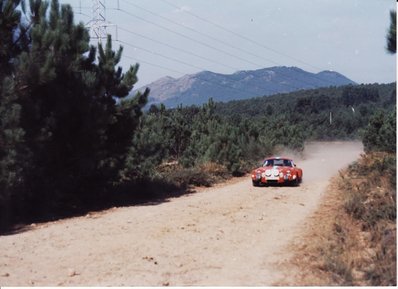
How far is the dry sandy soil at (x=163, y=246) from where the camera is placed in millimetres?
7586

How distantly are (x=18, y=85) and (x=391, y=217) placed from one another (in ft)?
29.9

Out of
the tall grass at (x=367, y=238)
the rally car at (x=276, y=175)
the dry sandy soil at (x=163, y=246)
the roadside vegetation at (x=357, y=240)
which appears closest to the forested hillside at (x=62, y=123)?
the dry sandy soil at (x=163, y=246)

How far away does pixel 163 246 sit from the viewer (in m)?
9.62

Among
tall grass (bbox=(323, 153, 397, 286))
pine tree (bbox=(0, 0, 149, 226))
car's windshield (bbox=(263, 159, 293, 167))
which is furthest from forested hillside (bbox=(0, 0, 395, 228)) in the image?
tall grass (bbox=(323, 153, 397, 286))

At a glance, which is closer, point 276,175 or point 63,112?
point 63,112

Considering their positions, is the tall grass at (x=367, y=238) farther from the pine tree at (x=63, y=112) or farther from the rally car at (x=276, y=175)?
the pine tree at (x=63, y=112)

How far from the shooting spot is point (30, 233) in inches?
459

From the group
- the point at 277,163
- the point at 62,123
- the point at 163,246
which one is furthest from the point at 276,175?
the point at 163,246

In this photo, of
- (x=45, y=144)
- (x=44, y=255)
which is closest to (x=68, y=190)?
(x=45, y=144)

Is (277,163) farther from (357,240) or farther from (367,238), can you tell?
(357,240)

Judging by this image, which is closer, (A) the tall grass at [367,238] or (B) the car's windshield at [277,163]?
(A) the tall grass at [367,238]

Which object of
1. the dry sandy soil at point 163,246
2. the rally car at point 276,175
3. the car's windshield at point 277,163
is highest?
the car's windshield at point 277,163

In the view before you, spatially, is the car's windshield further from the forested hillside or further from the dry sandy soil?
the dry sandy soil

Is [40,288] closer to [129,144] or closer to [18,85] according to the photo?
[18,85]
